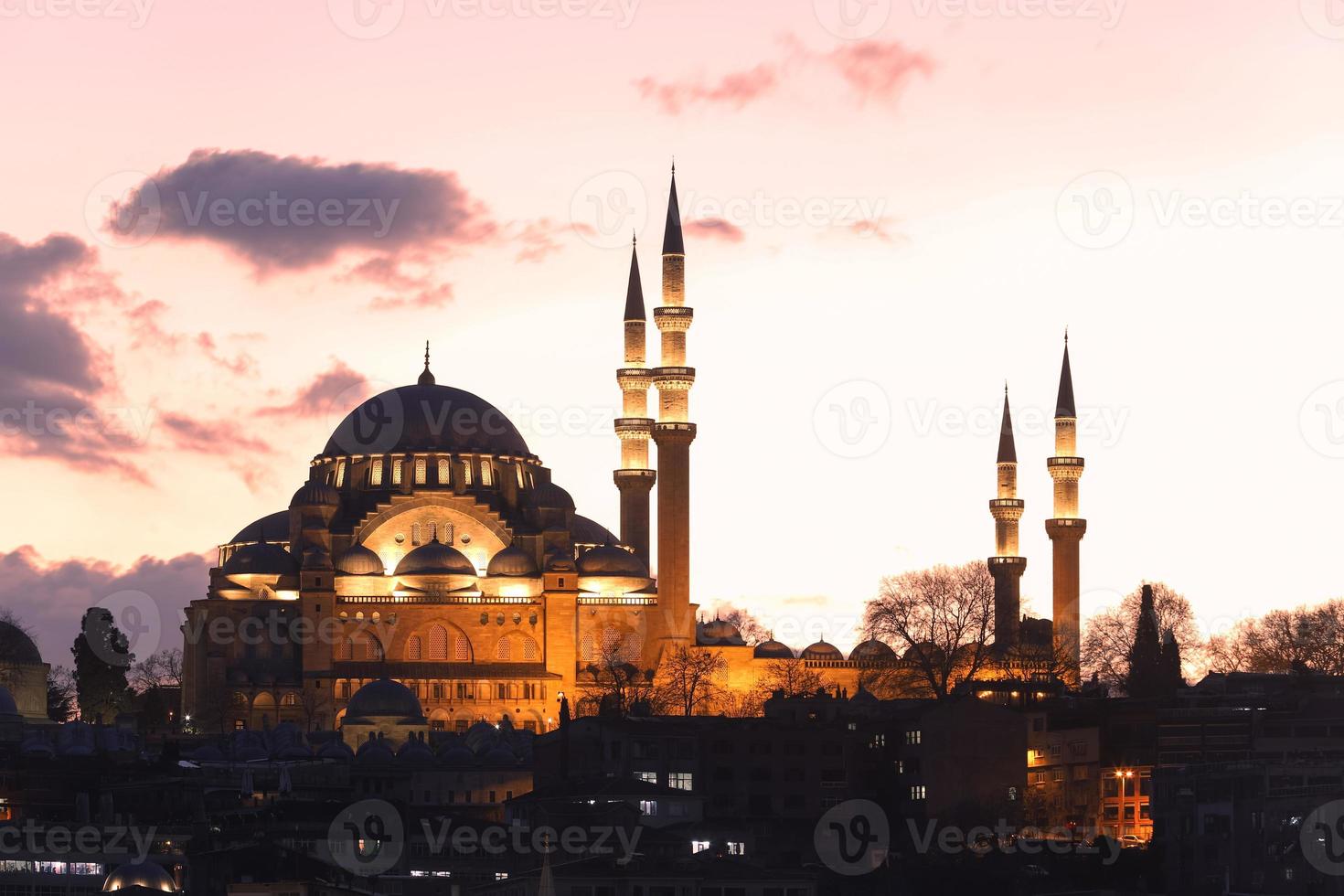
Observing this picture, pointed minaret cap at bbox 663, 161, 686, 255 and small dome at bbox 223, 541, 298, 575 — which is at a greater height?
pointed minaret cap at bbox 663, 161, 686, 255

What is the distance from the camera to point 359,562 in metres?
106

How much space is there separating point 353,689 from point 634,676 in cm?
892

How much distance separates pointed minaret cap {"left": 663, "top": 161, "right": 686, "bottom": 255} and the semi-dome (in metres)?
10.8

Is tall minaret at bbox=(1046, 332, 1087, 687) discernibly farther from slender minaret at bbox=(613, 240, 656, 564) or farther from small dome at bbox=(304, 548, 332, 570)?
small dome at bbox=(304, 548, 332, 570)

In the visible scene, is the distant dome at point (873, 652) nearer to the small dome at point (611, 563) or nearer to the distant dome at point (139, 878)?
the small dome at point (611, 563)

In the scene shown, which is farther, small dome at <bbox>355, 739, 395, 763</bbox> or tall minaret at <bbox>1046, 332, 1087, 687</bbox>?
tall minaret at <bbox>1046, 332, 1087, 687</bbox>

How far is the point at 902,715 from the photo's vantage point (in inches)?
3354

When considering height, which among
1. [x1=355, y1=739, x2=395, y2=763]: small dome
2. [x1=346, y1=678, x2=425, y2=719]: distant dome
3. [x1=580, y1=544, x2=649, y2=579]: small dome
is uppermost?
[x1=580, y1=544, x2=649, y2=579]: small dome

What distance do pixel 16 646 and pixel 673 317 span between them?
23961mm

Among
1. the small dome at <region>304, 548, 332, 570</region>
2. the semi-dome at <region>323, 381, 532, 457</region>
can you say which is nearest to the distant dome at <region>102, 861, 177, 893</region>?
the small dome at <region>304, 548, 332, 570</region>

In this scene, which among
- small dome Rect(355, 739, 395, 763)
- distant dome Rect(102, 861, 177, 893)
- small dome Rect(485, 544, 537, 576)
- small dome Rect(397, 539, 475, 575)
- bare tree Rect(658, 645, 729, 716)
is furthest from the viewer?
small dome Rect(485, 544, 537, 576)

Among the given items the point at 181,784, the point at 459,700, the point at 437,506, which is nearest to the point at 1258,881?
the point at 181,784

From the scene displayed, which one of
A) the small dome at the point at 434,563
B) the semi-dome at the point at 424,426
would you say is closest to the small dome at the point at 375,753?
the small dome at the point at 434,563

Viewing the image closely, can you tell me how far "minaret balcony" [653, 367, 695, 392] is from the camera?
104188 mm
